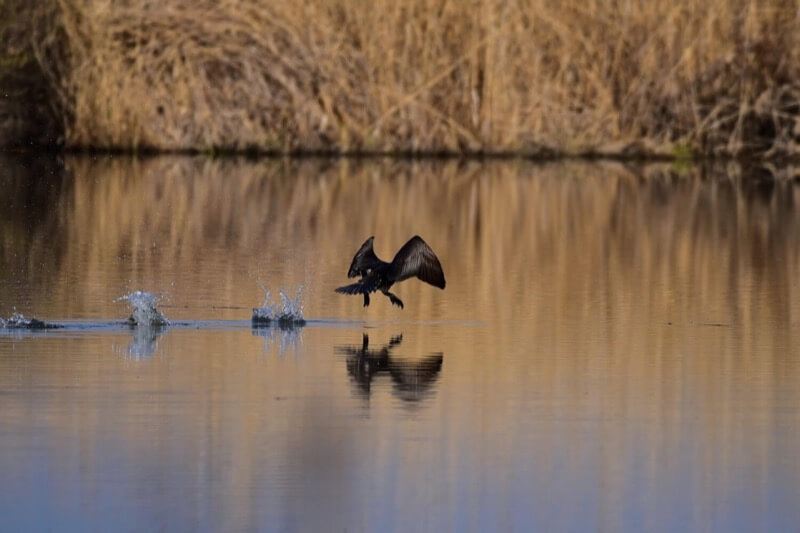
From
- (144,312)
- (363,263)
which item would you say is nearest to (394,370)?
(363,263)

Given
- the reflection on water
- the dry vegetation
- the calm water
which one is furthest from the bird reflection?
the dry vegetation

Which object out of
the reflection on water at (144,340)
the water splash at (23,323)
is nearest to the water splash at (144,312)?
the reflection on water at (144,340)

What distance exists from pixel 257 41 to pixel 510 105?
10.7ft

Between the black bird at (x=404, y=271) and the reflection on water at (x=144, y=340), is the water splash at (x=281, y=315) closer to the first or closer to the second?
the black bird at (x=404, y=271)

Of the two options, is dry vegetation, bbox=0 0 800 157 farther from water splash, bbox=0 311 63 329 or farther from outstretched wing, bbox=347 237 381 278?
water splash, bbox=0 311 63 329

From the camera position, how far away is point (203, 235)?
13.8m

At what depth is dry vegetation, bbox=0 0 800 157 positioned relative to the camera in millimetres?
24234

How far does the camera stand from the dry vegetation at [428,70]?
2423cm

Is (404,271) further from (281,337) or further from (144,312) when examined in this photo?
(144,312)

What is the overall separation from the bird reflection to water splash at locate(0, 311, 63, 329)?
4.39 feet

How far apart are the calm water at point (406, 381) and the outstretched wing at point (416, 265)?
10.1 inches

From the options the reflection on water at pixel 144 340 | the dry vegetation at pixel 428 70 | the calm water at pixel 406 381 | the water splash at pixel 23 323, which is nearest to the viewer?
the calm water at pixel 406 381

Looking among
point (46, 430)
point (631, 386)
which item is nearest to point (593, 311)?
point (631, 386)

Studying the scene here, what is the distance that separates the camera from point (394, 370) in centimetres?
771
